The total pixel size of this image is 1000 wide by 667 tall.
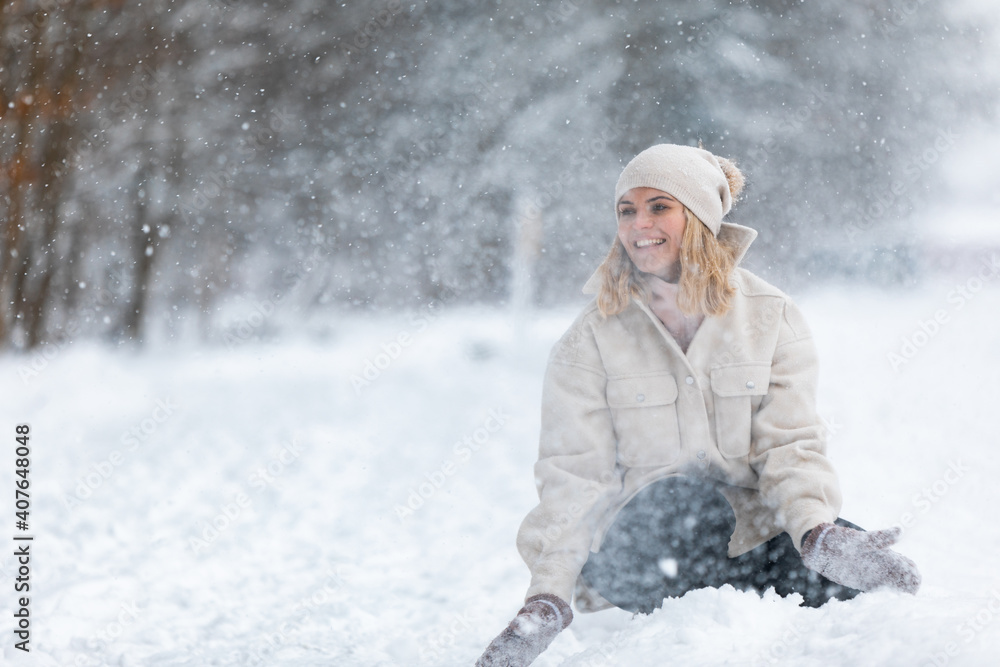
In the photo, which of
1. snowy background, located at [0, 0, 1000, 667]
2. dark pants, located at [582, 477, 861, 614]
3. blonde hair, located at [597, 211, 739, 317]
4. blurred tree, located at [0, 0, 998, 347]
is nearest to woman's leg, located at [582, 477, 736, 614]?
dark pants, located at [582, 477, 861, 614]

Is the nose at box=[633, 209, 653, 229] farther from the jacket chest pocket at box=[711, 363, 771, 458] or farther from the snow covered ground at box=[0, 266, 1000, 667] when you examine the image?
the snow covered ground at box=[0, 266, 1000, 667]

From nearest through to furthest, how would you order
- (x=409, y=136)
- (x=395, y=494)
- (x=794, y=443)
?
(x=794, y=443), (x=395, y=494), (x=409, y=136)

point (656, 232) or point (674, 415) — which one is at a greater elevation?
point (656, 232)

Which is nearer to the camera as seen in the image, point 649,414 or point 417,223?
point 649,414

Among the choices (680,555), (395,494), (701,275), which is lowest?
(395,494)

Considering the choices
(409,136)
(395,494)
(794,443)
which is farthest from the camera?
(409,136)

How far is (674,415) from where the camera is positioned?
1.54m

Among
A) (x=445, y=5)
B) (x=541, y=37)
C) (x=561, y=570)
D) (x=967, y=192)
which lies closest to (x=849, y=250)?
(x=967, y=192)

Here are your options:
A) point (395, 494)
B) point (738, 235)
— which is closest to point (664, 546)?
point (738, 235)

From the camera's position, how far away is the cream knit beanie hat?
151 centimetres

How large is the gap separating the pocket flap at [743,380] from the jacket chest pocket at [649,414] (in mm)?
90

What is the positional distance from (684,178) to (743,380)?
410 mm

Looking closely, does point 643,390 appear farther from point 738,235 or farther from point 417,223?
point 417,223

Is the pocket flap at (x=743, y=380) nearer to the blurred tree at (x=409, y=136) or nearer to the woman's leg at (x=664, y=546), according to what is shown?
the woman's leg at (x=664, y=546)
